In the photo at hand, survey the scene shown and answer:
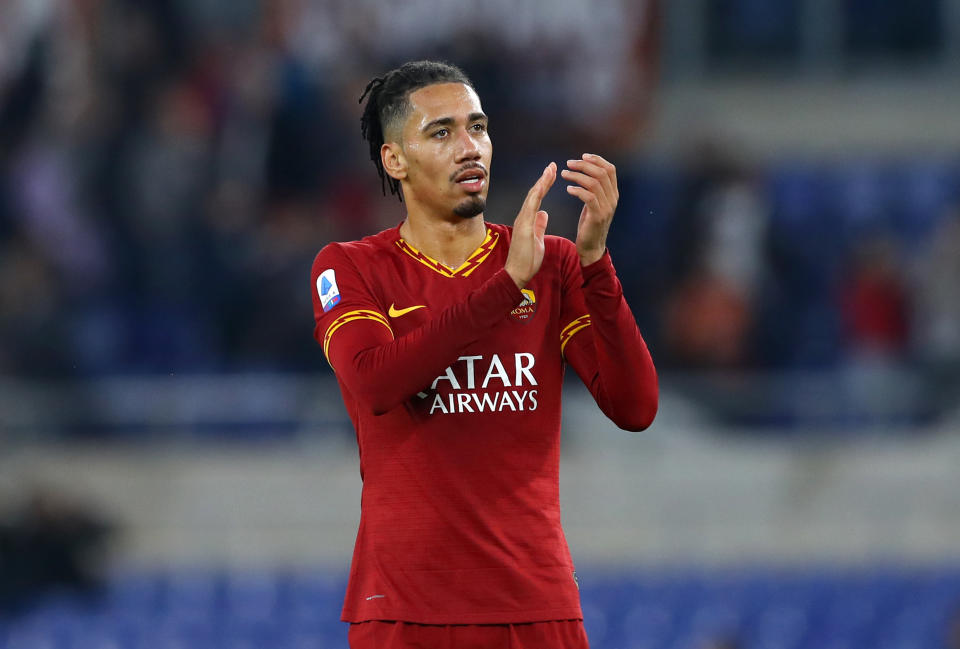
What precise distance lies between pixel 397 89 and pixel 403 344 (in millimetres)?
748

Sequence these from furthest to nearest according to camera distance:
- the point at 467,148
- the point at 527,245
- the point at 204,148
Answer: the point at 204,148 < the point at 467,148 < the point at 527,245

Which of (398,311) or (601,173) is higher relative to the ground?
(601,173)

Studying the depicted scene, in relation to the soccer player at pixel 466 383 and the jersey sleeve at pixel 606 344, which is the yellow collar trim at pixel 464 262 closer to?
the soccer player at pixel 466 383

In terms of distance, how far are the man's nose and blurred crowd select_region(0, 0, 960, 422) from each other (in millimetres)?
5393

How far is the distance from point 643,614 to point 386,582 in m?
5.13

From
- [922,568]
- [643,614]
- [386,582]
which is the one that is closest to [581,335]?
[386,582]

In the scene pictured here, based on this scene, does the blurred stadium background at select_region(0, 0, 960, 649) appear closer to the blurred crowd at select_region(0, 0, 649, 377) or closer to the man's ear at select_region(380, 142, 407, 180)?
the blurred crowd at select_region(0, 0, 649, 377)

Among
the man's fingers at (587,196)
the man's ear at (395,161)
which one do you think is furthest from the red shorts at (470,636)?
the man's ear at (395,161)

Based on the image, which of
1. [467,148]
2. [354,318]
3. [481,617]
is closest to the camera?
[481,617]

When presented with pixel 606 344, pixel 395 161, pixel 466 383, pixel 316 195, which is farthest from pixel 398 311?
pixel 316 195

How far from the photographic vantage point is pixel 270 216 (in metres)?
10.5

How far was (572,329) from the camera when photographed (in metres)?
3.74

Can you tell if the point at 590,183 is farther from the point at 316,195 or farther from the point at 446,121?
the point at 316,195

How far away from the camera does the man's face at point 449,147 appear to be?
3715mm
